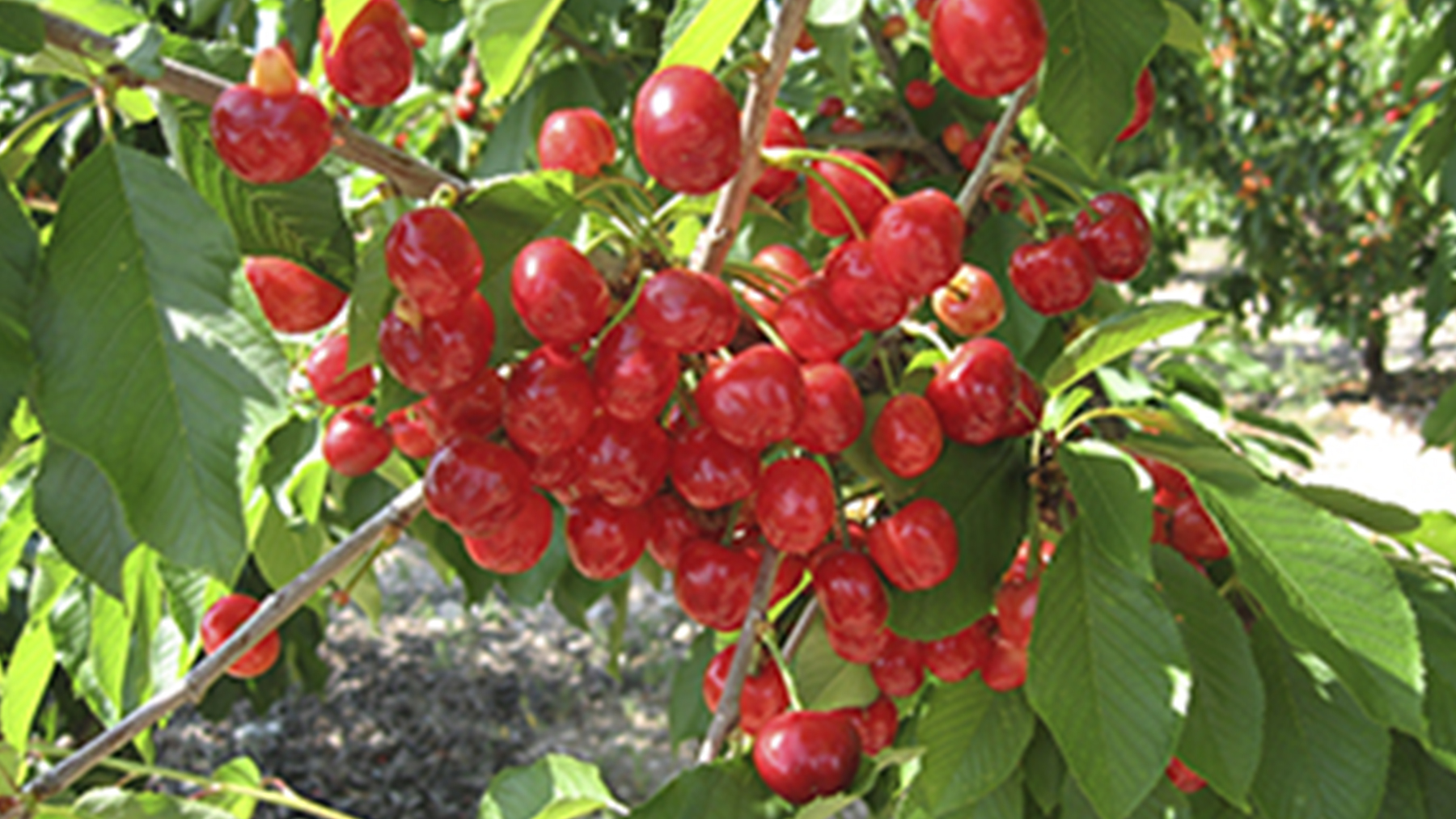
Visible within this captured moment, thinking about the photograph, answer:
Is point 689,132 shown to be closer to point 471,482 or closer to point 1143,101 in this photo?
point 471,482

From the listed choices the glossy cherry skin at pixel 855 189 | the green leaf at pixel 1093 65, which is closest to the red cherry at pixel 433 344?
the glossy cherry skin at pixel 855 189

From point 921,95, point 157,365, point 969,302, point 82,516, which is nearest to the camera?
point 157,365

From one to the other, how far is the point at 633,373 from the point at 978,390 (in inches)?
11.8

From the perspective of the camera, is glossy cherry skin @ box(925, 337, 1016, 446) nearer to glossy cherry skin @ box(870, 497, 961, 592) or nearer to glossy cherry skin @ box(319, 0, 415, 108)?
glossy cherry skin @ box(870, 497, 961, 592)

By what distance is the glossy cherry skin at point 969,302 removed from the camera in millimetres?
992

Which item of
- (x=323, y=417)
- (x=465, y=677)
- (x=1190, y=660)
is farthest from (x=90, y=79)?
(x=465, y=677)

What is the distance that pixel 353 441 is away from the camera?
1032 millimetres

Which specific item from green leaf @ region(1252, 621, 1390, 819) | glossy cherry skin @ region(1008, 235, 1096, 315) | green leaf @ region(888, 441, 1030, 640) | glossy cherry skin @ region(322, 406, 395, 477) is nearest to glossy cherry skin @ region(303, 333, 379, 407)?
glossy cherry skin @ region(322, 406, 395, 477)

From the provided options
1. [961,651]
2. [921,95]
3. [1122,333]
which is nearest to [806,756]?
[961,651]

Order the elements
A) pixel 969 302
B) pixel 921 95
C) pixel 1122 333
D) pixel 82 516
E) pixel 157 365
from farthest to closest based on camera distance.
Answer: pixel 921 95 < pixel 969 302 < pixel 1122 333 < pixel 82 516 < pixel 157 365

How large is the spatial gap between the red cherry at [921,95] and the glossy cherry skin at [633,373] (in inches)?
47.5

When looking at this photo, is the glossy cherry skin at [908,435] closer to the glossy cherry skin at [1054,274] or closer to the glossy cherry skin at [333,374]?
the glossy cherry skin at [1054,274]

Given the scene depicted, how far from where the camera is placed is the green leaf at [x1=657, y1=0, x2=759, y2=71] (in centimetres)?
71

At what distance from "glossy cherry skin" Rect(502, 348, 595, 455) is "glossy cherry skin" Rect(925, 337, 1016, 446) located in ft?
1.01
